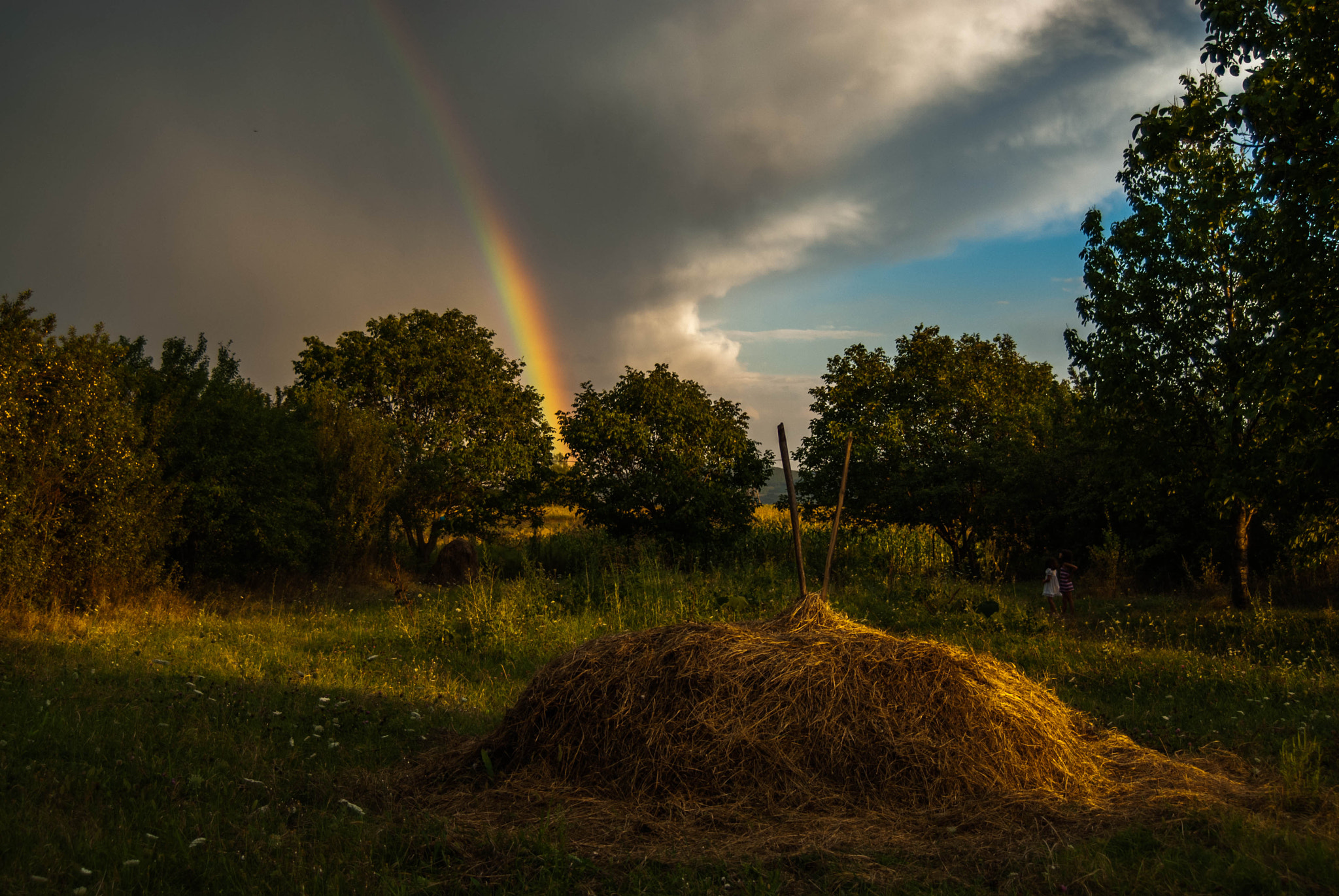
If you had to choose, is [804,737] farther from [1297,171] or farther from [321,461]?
[321,461]

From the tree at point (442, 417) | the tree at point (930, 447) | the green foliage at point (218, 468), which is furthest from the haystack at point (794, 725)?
the tree at point (442, 417)

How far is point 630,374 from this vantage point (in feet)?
72.0

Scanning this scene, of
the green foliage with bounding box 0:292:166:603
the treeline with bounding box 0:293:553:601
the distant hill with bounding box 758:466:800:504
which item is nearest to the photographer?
the green foliage with bounding box 0:292:166:603

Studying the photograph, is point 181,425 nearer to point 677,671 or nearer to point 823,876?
point 677,671

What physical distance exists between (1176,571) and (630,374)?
15235mm

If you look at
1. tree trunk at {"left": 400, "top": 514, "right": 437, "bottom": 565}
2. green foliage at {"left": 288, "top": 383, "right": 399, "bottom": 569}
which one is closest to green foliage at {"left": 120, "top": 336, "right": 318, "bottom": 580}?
green foliage at {"left": 288, "top": 383, "right": 399, "bottom": 569}

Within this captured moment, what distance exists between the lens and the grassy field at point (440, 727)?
4.02m

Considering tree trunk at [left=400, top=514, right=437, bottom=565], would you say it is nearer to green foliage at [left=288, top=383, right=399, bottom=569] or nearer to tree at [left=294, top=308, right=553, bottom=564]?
tree at [left=294, top=308, right=553, bottom=564]

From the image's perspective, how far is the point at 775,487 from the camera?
254 feet

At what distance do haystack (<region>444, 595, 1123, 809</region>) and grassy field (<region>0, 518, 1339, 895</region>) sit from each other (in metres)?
0.86

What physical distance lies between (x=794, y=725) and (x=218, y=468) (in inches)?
593

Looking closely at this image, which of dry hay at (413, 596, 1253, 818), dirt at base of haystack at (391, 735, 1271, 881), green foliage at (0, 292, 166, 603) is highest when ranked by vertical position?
green foliage at (0, 292, 166, 603)

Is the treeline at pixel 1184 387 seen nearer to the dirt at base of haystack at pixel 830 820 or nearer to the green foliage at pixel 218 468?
the dirt at base of haystack at pixel 830 820

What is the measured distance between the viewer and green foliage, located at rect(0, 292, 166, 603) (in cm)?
1203
